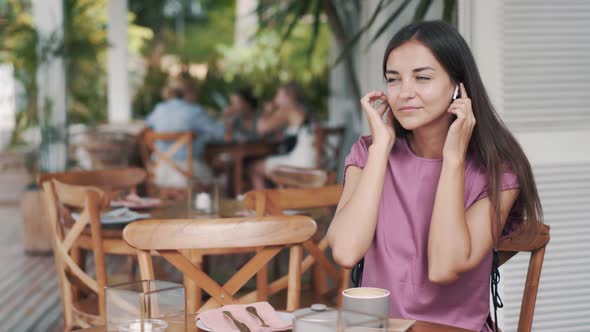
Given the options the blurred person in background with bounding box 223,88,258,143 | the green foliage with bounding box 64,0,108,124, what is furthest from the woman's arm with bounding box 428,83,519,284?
the blurred person in background with bounding box 223,88,258,143

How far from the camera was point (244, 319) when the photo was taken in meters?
1.59

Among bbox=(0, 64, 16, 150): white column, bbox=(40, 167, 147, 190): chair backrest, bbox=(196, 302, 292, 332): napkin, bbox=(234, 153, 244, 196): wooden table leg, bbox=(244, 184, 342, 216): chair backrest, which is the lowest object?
bbox=(234, 153, 244, 196): wooden table leg

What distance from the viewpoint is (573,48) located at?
3074mm

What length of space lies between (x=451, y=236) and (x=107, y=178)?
229cm

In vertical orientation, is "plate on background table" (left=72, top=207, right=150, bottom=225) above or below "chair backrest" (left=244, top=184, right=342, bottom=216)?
below

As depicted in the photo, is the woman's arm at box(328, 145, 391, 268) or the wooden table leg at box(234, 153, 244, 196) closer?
the woman's arm at box(328, 145, 391, 268)

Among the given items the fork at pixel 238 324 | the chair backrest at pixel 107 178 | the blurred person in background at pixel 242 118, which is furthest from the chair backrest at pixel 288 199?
the blurred person in background at pixel 242 118

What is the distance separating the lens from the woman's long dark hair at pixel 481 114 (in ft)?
6.40

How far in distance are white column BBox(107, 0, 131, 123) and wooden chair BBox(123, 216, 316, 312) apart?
8185 mm

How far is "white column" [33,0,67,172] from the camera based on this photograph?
6.32 metres

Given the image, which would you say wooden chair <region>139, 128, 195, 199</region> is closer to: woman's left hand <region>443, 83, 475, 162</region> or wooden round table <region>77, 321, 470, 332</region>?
woman's left hand <region>443, 83, 475, 162</region>

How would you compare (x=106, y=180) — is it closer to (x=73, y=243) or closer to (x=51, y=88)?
(x=73, y=243)

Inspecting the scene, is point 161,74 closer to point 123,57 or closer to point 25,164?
point 123,57

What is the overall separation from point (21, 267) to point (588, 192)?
13.4ft
